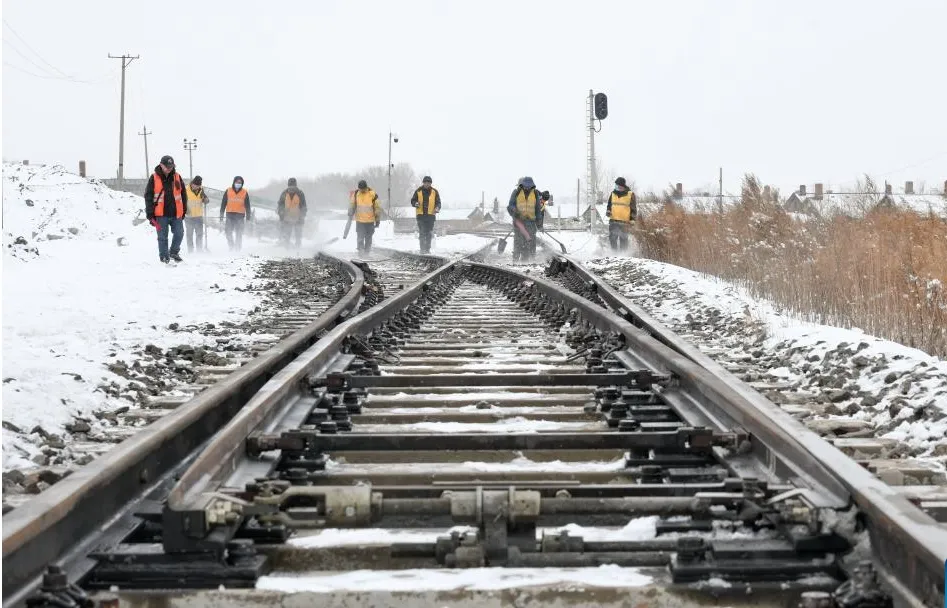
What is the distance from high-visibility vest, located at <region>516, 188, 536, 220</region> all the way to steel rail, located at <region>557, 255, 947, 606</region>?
15399 millimetres

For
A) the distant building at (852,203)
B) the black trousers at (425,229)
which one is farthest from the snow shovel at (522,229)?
the distant building at (852,203)

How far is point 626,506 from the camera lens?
2.70m

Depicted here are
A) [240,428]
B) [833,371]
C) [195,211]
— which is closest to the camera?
[240,428]

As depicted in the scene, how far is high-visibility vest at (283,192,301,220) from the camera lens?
76.3 ft

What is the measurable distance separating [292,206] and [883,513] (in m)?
22.0

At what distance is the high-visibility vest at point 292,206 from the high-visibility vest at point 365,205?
5.91 feet

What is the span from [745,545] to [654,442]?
0.92m

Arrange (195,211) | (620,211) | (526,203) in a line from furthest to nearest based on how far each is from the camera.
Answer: (195,211)
(526,203)
(620,211)

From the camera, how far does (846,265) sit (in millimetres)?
7578

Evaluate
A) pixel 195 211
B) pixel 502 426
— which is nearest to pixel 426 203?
pixel 195 211

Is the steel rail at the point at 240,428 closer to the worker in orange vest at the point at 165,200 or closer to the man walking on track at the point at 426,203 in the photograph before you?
the worker in orange vest at the point at 165,200

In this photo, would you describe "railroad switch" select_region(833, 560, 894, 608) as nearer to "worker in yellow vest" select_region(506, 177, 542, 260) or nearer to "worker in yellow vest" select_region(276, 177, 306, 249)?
"worker in yellow vest" select_region(506, 177, 542, 260)

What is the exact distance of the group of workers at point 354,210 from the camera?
588 inches

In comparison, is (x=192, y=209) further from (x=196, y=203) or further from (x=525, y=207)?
(x=525, y=207)
